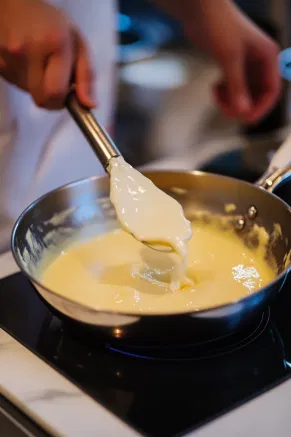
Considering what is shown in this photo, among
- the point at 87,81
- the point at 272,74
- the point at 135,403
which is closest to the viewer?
the point at 135,403

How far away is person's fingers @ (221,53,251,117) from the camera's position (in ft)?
3.57

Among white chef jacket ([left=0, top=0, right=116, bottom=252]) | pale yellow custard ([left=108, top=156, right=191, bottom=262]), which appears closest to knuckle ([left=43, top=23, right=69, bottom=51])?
pale yellow custard ([left=108, top=156, right=191, bottom=262])

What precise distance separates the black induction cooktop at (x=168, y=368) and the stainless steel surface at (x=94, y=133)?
0.22 metres

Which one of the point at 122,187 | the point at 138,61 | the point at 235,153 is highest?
the point at 122,187

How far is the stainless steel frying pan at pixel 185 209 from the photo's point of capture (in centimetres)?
62

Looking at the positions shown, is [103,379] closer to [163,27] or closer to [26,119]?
[26,119]

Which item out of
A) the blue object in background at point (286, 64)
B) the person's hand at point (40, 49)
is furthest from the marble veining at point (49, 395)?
the blue object in background at point (286, 64)

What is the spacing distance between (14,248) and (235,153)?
58 cm

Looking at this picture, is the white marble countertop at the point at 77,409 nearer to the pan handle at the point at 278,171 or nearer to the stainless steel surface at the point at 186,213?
the stainless steel surface at the point at 186,213

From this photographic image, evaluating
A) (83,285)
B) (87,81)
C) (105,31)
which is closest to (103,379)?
(83,285)

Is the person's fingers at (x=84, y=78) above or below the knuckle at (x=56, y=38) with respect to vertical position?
below

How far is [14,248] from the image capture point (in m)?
0.72

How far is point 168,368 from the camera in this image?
0.67 meters

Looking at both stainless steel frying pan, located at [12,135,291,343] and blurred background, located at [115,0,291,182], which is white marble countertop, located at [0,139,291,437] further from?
blurred background, located at [115,0,291,182]
